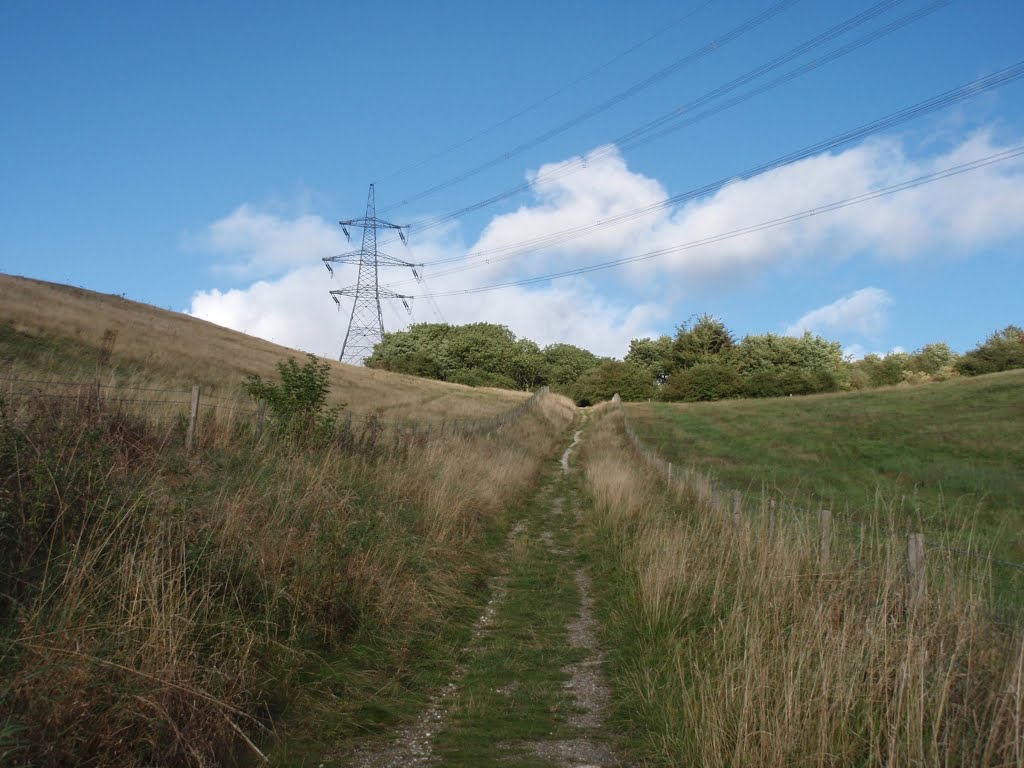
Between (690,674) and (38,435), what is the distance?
5286 millimetres

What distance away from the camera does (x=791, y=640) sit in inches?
166

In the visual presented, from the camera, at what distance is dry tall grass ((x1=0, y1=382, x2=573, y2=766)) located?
3.49 meters

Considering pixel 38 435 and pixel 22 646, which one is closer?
pixel 22 646

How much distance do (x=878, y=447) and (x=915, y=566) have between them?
27.9 m

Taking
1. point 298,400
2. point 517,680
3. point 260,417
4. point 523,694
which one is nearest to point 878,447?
point 298,400

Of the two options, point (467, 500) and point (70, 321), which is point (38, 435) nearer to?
point (467, 500)

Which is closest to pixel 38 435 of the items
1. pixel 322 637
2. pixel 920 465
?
pixel 322 637

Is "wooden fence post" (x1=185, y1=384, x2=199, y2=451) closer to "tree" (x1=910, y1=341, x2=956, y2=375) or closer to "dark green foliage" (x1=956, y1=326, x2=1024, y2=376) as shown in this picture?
"dark green foliage" (x1=956, y1=326, x2=1024, y2=376)

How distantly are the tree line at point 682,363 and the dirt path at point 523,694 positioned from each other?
6979cm

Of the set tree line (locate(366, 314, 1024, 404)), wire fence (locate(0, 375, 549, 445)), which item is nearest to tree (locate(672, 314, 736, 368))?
tree line (locate(366, 314, 1024, 404))

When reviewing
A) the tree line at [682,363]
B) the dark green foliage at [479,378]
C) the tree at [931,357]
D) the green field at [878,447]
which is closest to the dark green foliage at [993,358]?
the tree line at [682,363]

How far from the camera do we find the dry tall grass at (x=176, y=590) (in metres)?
3.49

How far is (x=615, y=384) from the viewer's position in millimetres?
79062

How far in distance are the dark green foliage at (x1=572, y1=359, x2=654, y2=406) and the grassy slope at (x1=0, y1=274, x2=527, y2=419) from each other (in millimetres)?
23249
